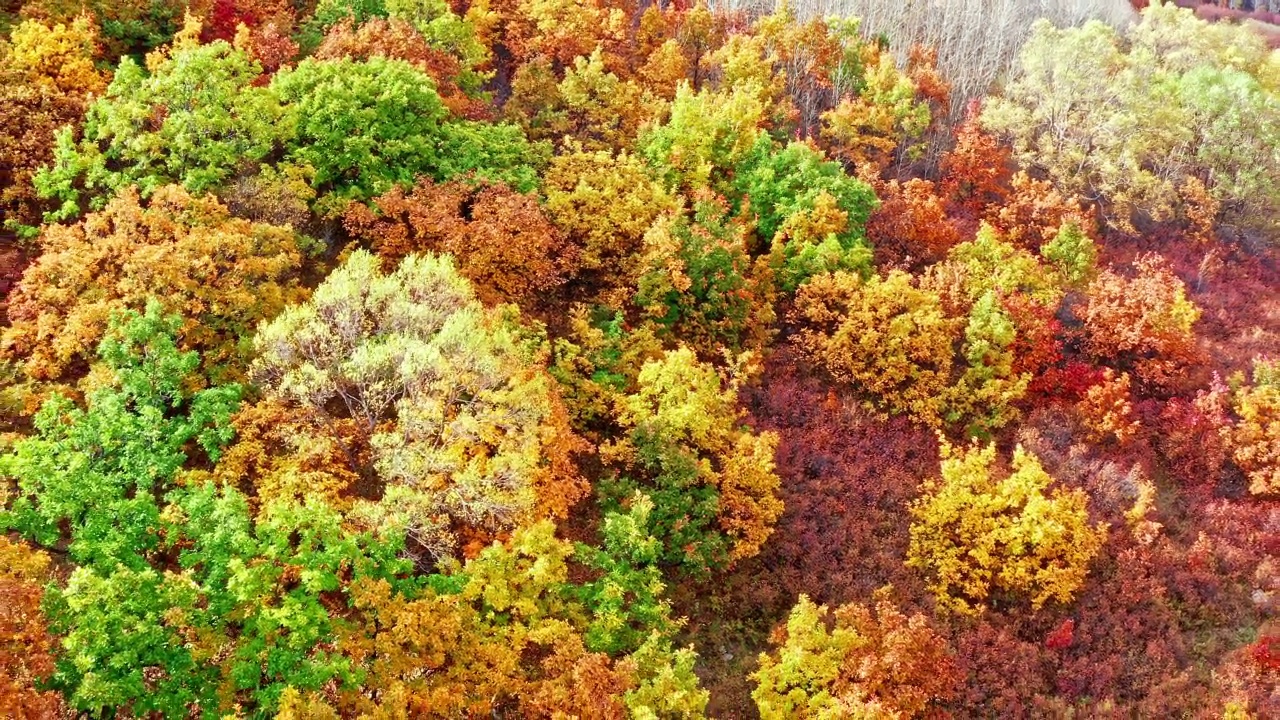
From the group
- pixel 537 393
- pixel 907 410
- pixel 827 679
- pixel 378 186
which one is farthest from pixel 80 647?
pixel 907 410

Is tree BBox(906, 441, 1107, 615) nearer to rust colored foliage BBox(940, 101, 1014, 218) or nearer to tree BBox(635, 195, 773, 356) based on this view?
tree BBox(635, 195, 773, 356)

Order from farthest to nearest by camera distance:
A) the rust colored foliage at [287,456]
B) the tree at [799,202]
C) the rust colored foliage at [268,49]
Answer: the tree at [799,202]
the rust colored foliage at [268,49]
the rust colored foliage at [287,456]

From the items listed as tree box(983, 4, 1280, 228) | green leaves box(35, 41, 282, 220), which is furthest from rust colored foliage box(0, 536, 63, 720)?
tree box(983, 4, 1280, 228)

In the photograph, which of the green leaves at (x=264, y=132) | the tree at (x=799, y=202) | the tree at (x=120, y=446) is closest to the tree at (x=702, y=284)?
the tree at (x=799, y=202)

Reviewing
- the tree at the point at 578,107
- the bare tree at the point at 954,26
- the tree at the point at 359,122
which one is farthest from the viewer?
the bare tree at the point at 954,26

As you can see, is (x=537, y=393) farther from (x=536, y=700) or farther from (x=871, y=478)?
(x=871, y=478)

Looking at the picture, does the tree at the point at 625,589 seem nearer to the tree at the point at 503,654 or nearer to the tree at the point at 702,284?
the tree at the point at 503,654
